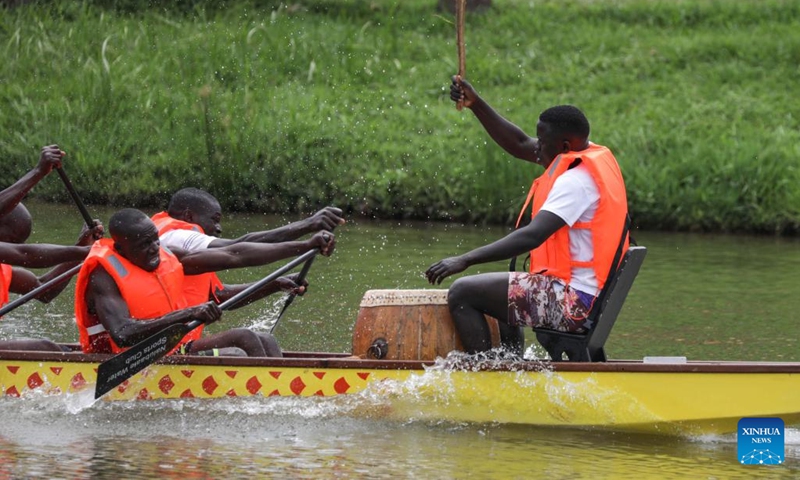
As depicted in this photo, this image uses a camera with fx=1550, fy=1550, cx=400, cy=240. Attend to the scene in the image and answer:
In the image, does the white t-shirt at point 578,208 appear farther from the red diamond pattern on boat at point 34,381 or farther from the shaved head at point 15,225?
the shaved head at point 15,225

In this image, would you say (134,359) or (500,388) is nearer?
(134,359)

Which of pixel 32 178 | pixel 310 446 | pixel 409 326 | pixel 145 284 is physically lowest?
pixel 310 446

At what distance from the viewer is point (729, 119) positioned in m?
18.4

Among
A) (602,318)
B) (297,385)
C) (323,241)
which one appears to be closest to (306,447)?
(297,385)

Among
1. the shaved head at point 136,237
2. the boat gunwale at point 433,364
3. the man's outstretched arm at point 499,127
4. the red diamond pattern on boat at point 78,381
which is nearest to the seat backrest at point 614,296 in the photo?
the boat gunwale at point 433,364

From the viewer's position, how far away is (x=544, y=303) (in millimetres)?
7852

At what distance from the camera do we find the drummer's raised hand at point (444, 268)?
24.6 ft

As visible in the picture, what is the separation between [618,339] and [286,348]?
2.38m

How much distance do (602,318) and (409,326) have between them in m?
0.99

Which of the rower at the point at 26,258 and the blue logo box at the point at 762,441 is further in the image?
the rower at the point at 26,258

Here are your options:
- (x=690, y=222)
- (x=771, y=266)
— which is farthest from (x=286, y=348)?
(x=690, y=222)

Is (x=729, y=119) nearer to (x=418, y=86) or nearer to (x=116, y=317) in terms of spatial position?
(x=418, y=86)

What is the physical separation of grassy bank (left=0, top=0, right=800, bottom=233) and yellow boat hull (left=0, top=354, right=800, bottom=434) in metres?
8.68

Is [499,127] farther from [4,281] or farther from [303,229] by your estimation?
[4,281]
